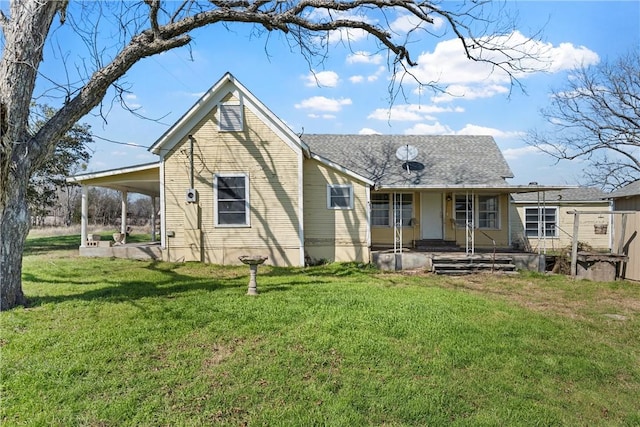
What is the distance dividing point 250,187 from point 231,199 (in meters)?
0.75

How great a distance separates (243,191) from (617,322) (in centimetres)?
1006

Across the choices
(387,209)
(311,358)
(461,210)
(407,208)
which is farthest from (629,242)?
(311,358)

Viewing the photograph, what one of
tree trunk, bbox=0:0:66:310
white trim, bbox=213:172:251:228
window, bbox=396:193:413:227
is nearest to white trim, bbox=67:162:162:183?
white trim, bbox=213:172:251:228

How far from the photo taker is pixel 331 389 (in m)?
Answer: 3.96

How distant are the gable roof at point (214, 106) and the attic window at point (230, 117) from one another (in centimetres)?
25

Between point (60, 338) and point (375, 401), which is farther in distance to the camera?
point (60, 338)

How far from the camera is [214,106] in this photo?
39.9 feet

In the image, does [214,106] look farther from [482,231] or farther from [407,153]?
[482,231]

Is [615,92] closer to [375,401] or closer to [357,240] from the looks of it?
[357,240]

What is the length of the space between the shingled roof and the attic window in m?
3.60

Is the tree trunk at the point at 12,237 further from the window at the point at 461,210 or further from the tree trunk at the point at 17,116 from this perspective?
the window at the point at 461,210

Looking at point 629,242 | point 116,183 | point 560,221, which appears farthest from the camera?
point 560,221

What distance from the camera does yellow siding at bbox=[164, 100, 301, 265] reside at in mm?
12180

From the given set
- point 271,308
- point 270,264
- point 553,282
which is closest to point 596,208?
point 553,282
